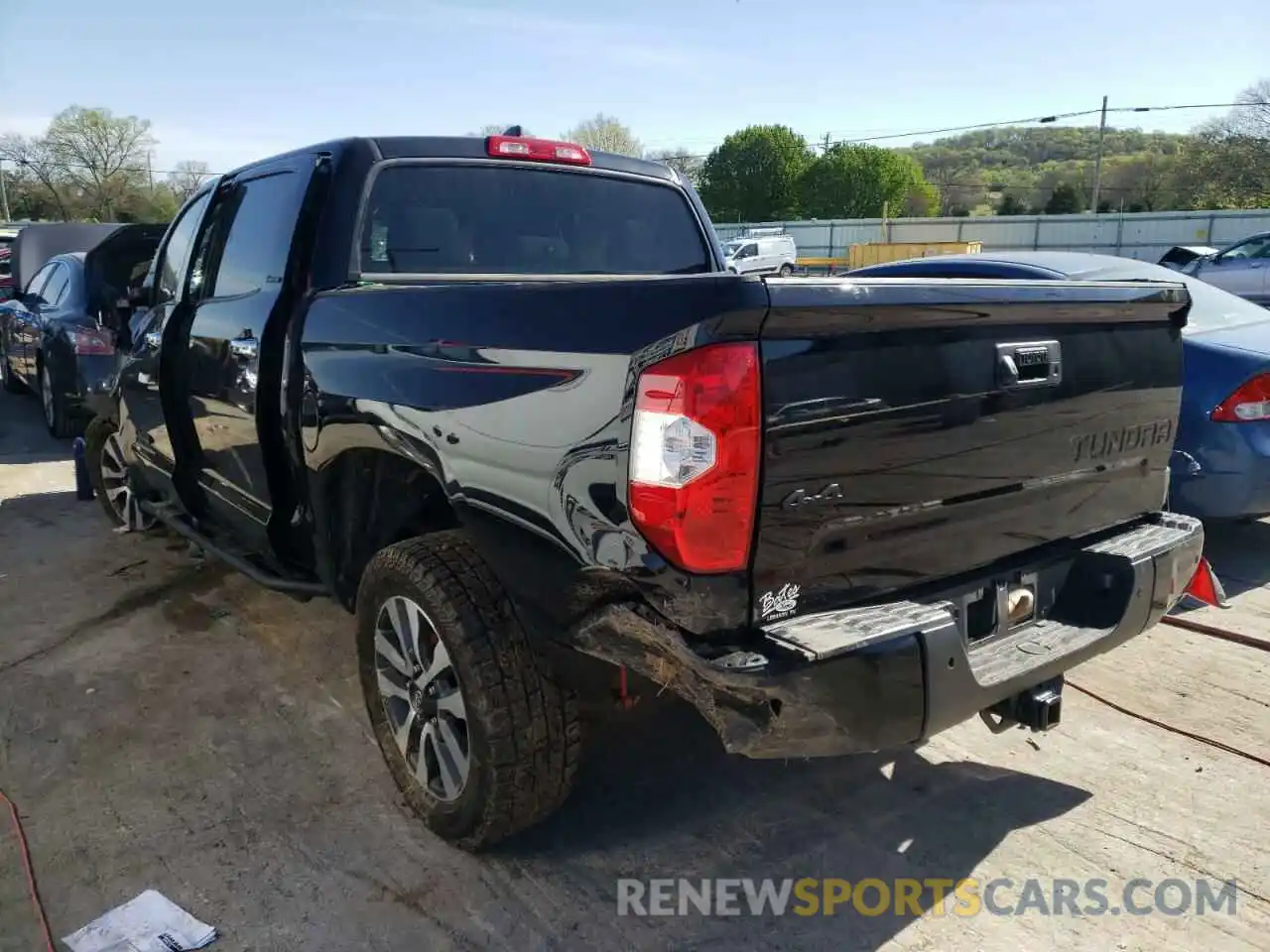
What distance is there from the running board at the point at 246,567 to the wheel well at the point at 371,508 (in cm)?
24

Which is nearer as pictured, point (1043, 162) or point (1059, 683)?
point (1059, 683)

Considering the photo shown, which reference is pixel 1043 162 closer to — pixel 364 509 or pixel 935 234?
pixel 935 234

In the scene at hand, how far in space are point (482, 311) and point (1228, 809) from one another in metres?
2.66

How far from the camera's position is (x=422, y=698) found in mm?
2844

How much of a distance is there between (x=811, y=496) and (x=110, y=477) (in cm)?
532

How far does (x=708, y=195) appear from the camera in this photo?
187 feet

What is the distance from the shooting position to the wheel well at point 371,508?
2.99 meters

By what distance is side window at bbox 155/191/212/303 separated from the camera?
4527 millimetres

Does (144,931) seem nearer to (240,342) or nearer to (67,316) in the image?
(240,342)

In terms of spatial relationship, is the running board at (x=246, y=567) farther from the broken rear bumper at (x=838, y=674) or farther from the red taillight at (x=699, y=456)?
the red taillight at (x=699, y=456)

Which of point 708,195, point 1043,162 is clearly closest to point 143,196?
point 708,195

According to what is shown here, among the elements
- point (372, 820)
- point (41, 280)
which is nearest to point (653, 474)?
point (372, 820)

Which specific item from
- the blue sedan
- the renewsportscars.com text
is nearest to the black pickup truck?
the renewsportscars.com text

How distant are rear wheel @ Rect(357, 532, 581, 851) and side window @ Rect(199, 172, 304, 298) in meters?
1.37
